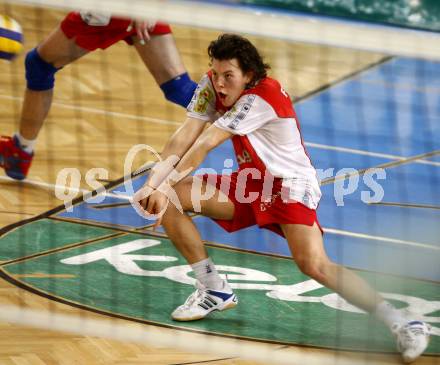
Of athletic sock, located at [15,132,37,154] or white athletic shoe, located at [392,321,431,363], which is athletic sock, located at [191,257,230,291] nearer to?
white athletic shoe, located at [392,321,431,363]

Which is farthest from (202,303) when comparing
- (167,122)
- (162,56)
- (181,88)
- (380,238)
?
(167,122)

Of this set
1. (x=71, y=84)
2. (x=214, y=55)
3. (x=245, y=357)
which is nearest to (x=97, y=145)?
(x=71, y=84)

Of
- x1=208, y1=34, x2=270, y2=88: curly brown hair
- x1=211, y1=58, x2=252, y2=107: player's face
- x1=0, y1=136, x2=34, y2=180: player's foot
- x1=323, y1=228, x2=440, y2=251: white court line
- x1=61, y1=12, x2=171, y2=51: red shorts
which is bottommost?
x1=323, y1=228, x2=440, y2=251: white court line

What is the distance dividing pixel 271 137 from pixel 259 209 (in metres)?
0.34

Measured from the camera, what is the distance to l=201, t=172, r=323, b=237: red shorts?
16.6 feet

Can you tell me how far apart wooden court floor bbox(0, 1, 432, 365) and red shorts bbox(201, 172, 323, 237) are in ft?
1.96

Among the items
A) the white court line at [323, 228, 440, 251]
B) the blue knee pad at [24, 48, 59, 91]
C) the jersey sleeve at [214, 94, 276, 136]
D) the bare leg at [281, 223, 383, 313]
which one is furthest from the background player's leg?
the bare leg at [281, 223, 383, 313]

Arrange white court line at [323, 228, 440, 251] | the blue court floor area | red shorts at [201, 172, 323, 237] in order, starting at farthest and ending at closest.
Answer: white court line at [323, 228, 440, 251] → the blue court floor area → red shorts at [201, 172, 323, 237]

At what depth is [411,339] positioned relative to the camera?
4.97 m

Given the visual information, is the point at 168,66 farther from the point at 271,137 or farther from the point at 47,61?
the point at 271,137

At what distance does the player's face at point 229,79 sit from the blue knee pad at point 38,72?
202cm

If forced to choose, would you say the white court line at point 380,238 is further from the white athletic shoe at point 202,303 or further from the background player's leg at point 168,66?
the white athletic shoe at point 202,303

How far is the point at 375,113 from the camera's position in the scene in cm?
959

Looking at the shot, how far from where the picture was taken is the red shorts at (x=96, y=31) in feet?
21.5
